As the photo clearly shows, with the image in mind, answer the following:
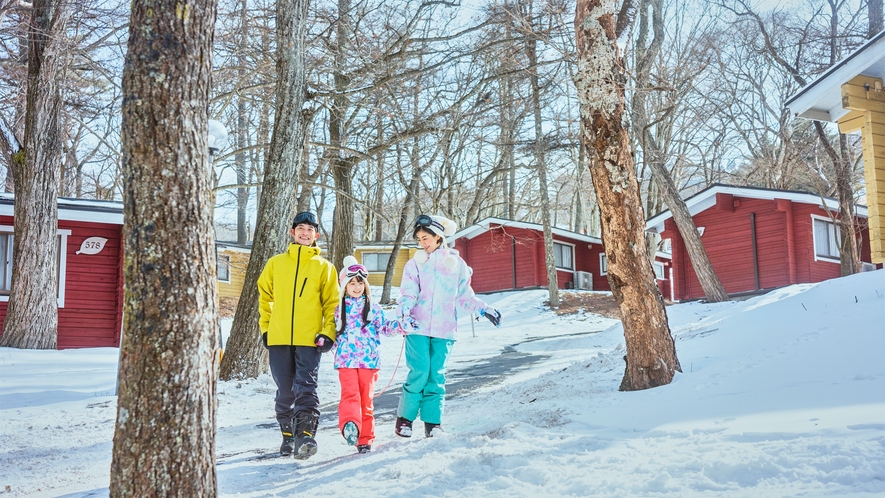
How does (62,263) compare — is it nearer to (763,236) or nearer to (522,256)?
(522,256)

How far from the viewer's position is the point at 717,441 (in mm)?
3744

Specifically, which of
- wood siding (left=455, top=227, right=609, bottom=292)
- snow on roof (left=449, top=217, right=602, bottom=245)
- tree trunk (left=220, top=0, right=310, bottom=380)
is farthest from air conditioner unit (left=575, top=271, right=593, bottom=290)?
tree trunk (left=220, top=0, right=310, bottom=380)

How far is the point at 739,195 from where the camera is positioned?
22.0 m

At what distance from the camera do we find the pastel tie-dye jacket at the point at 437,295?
5.38 meters

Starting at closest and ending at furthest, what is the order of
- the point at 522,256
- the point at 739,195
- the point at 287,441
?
the point at 287,441, the point at 739,195, the point at 522,256

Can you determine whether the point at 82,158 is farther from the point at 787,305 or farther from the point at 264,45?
the point at 787,305

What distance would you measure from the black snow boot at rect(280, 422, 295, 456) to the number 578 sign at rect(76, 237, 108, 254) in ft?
39.4

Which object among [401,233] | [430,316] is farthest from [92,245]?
[430,316]

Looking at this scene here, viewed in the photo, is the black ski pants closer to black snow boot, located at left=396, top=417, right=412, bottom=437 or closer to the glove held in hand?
the glove held in hand

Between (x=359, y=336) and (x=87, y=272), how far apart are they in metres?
12.3

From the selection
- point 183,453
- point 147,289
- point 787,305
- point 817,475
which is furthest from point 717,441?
point 787,305

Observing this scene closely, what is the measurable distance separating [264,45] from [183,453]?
1093 cm

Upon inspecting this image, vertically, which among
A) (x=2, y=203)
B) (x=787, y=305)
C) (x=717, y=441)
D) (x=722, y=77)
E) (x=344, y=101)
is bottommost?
(x=717, y=441)

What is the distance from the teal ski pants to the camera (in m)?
5.29
